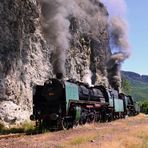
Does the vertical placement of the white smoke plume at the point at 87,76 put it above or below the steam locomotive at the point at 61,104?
above

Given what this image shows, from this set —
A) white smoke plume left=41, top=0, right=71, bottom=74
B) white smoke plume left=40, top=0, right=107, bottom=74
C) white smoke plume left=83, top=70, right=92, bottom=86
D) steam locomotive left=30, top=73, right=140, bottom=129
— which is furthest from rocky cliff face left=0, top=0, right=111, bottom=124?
white smoke plume left=83, top=70, right=92, bottom=86

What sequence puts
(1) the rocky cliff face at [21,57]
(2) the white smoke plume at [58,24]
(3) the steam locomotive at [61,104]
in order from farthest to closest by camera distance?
(2) the white smoke plume at [58,24] < (1) the rocky cliff face at [21,57] < (3) the steam locomotive at [61,104]

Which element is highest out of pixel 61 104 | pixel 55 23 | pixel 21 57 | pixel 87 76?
pixel 55 23

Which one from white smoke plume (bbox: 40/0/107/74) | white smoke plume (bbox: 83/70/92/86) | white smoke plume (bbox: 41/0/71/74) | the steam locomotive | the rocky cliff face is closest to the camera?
the steam locomotive

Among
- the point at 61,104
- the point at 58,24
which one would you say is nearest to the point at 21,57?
the point at 58,24

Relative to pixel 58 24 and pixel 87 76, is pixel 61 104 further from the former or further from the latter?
pixel 87 76

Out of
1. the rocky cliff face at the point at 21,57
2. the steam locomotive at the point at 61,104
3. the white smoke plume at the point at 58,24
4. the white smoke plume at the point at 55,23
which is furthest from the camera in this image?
the white smoke plume at the point at 55,23

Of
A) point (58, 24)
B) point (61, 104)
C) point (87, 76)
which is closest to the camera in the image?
point (61, 104)

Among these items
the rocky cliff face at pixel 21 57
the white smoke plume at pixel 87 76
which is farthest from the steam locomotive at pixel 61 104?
the white smoke plume at pixel 87 76

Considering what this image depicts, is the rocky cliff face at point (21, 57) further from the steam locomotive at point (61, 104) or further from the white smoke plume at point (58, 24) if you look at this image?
the steam locomotive at point (61, 104)

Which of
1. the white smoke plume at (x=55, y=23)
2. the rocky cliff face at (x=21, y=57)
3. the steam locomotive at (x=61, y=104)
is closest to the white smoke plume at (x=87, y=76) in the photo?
the rocky cliff face at (x=21, y=57)

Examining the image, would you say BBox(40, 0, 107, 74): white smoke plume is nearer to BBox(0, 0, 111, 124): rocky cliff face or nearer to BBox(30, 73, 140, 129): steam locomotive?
BBox(0, 0, 111, 124): rocky cliff face

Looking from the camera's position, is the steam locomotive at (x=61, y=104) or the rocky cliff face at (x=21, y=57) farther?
the rocky cliff face at (x=21, y=57)

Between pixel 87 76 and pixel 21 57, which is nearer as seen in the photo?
pixel 21 57
